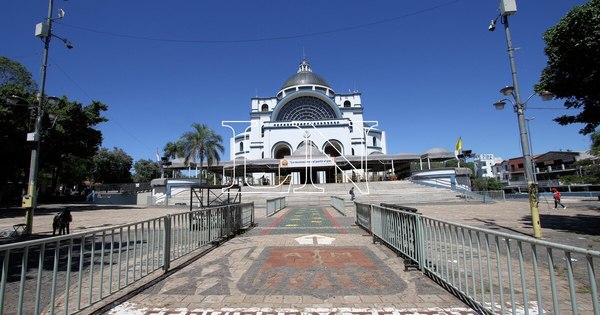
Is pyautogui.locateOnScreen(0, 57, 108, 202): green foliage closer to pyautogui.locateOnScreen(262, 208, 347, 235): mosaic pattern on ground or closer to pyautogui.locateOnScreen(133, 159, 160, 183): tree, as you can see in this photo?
pyautogui.locateOnScreen(262, 208, 347, 235): mosaic pattern on ground

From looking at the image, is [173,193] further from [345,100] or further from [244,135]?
[345,100]

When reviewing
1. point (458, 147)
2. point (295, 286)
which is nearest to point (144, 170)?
point (458, 147)

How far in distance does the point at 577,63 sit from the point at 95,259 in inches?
538

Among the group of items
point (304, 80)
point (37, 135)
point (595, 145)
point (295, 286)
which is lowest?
point (295, 286)

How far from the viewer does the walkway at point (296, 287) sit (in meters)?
3.83

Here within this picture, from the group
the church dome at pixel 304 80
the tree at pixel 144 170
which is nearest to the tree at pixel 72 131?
the tree at pixel 144 170

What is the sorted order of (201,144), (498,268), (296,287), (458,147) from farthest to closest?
(458,147) → (201,144) → (296,287) → (498,268)

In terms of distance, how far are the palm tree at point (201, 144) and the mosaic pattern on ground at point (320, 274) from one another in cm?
3393

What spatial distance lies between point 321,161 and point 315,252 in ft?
129

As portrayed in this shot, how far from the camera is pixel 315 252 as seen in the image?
7066 millimetres

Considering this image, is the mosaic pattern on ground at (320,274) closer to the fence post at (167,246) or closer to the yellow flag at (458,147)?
the fence post at (167,246)

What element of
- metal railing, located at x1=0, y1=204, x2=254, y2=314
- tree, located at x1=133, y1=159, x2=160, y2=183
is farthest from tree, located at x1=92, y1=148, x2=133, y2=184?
metal railing, located at x1=0, y1=204, x2=254, y2=314

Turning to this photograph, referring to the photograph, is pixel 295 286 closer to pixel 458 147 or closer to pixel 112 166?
pixel 458 147

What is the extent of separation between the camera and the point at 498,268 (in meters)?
3.27
